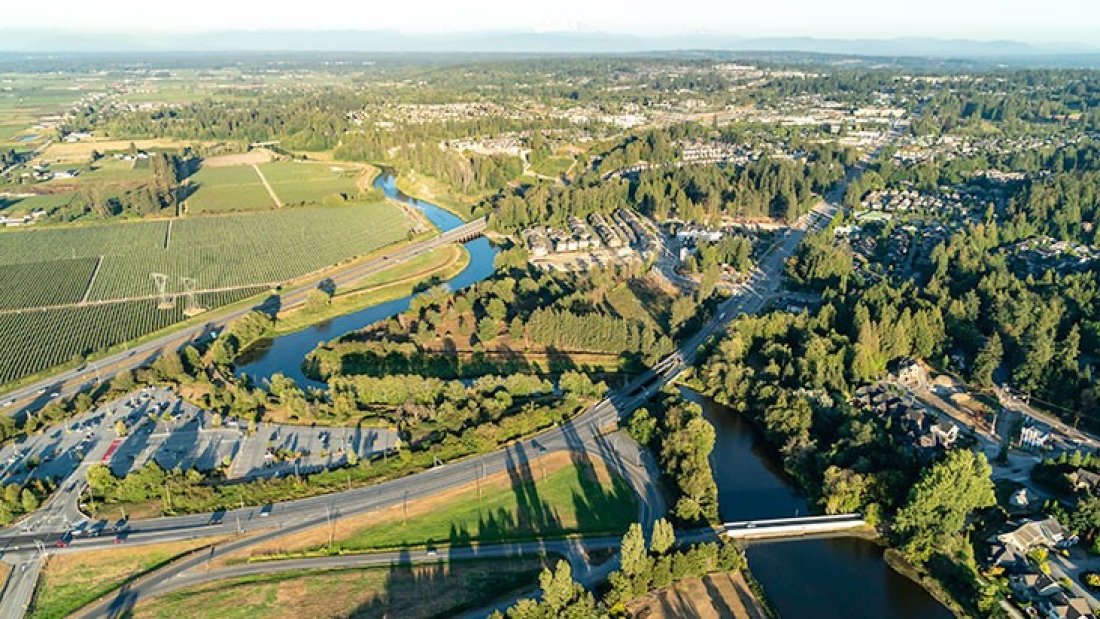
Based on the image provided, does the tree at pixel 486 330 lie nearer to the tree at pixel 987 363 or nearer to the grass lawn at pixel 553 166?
the tree at pixel 987 363

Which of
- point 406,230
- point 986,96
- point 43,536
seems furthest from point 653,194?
point 986,96

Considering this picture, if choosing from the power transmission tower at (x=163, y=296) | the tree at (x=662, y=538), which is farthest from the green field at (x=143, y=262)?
the tree at (x=662, y=538)

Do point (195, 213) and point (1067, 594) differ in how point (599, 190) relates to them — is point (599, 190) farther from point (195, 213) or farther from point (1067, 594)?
point (1067, 594)

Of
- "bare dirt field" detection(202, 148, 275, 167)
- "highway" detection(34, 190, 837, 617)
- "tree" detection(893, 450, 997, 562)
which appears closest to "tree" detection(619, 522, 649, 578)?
"highway" detection(34, 190, 837, 617)

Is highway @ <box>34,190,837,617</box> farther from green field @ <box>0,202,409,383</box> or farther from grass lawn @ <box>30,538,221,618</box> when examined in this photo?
green field @ <box>0,202,409,383</box>

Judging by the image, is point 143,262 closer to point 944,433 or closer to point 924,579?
point 944,433

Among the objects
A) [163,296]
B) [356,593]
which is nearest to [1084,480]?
[356,593]
